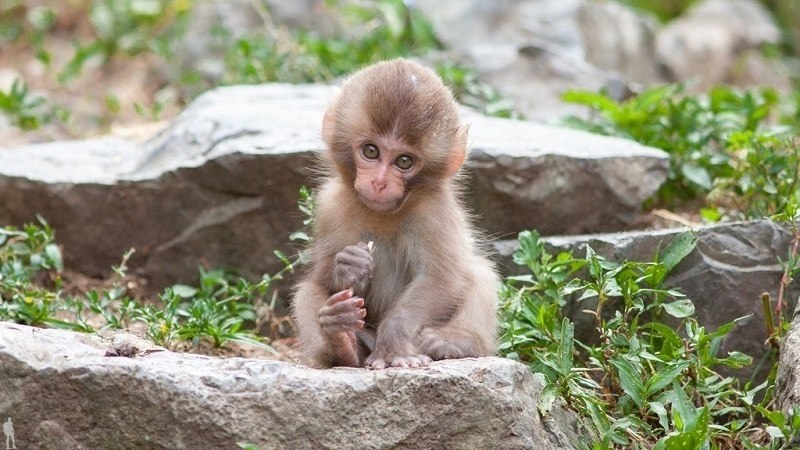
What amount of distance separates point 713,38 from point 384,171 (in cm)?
1212

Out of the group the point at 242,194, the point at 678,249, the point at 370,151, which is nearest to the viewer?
the point at 370,151

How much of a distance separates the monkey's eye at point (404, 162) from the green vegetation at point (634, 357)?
0.97 meters

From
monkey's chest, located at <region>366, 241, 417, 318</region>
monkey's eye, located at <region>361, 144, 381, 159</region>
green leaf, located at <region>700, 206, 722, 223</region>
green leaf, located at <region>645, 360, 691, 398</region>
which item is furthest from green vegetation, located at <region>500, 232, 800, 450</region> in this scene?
green leaf, located at <region>700, 206, 722, 223</region>

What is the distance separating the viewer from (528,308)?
5707 millimetres

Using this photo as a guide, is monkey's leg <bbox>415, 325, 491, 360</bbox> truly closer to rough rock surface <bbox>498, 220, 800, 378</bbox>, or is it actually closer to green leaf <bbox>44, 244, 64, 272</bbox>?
rough rock surface <bbox>498, 220, 800, 378</bbox>

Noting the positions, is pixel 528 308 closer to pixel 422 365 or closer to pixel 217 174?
pixel 422 365

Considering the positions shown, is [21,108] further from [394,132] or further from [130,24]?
[394,132]

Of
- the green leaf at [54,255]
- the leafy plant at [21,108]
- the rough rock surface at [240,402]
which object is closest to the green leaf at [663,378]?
the rough rock surface at [240,402]

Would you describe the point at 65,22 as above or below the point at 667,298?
below

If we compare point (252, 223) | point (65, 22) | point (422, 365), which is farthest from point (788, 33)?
point (422, 365)

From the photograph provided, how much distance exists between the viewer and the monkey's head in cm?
523

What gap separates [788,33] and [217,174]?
12972 mm

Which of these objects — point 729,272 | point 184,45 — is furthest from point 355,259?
point 184,45

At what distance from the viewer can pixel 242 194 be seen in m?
7.17
